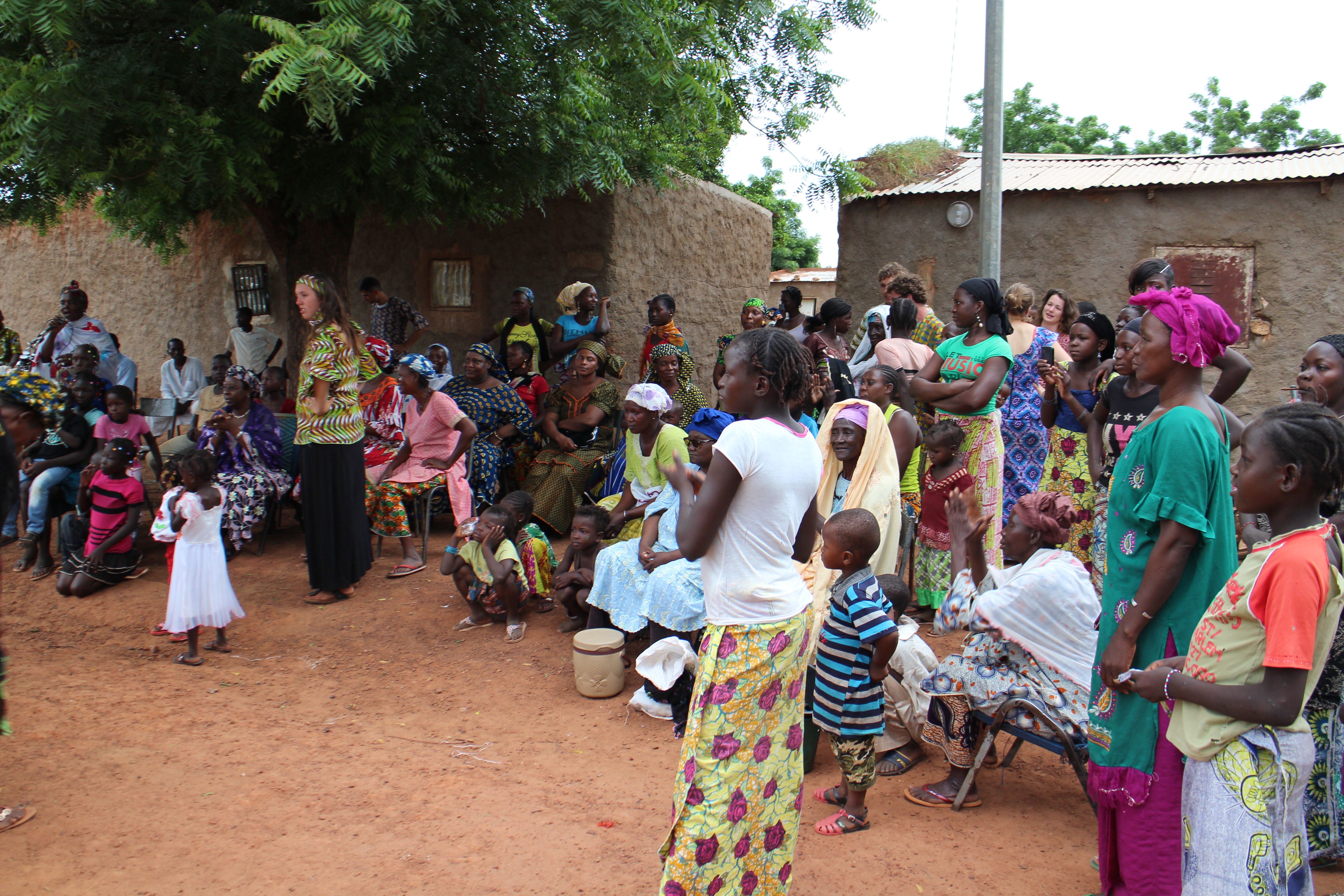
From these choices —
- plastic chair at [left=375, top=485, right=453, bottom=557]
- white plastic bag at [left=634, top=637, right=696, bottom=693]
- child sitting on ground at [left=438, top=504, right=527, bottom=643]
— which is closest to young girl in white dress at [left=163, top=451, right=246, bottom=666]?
child sitting on ground at [left=438, top=504, right=527, bottom=643]

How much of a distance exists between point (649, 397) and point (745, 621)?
3.20m

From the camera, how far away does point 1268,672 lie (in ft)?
7.09

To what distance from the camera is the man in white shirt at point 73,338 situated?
30.0ft

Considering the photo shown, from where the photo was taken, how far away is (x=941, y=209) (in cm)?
1019

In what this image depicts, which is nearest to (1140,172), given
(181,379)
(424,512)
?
(424,512)

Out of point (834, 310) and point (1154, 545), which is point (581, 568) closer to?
point (834, 310)

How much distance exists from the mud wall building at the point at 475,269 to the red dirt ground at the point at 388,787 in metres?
4.13

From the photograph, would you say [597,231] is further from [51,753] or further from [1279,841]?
[1279,841]

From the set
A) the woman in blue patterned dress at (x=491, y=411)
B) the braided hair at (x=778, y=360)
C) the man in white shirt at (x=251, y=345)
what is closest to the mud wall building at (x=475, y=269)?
the man in white shirt at (x=251, y=345)

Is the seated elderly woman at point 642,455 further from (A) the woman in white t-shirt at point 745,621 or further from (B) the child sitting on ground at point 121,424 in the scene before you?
(B) the child sitting on ground at point 121,424

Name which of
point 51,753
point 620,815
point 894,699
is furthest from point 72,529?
point 894,699

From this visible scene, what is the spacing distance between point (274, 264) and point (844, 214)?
666 centimetres

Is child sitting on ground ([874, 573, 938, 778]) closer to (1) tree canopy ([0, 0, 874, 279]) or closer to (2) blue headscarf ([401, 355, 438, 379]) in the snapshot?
(1) tree canopy ([0, 0, 874, 279])

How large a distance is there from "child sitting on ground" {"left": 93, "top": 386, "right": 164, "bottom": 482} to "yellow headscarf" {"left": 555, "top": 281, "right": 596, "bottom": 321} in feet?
12.0
